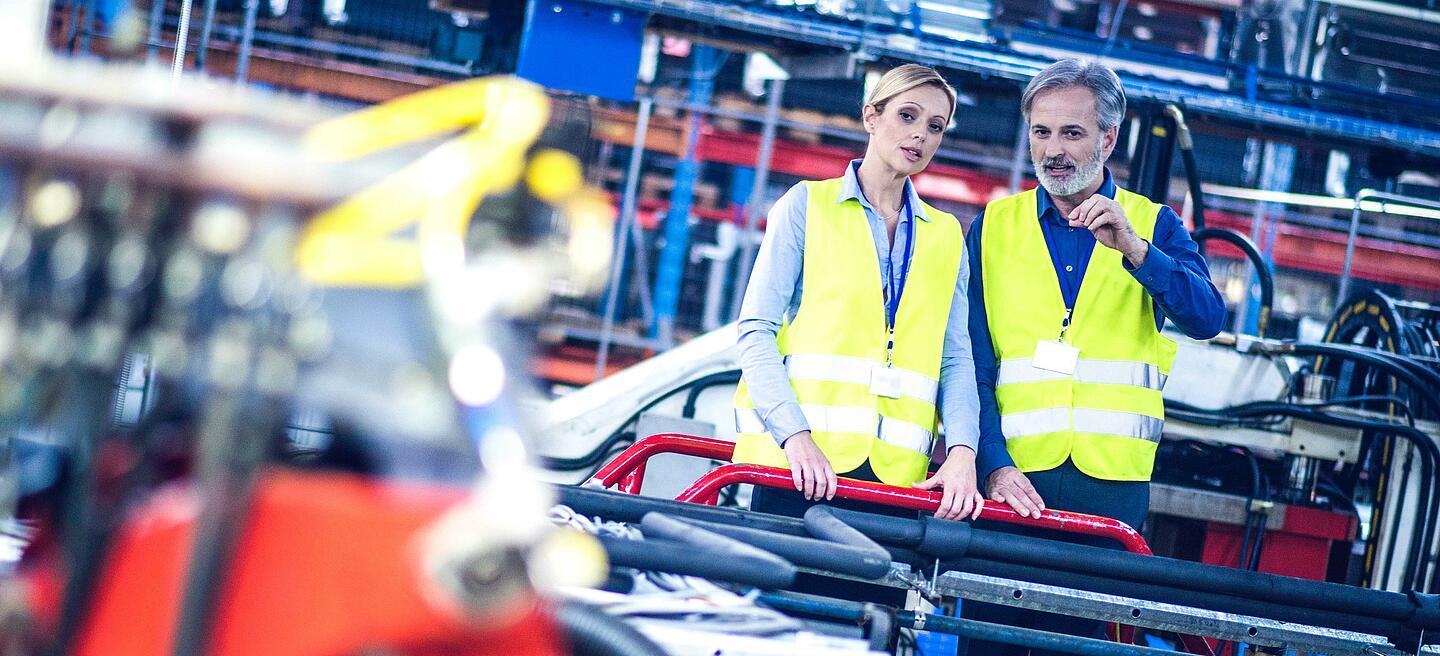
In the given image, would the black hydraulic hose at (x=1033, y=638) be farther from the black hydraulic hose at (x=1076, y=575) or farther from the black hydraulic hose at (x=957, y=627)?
the black hydraulic hose at (x=1076, y=575)

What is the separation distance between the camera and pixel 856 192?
287cm

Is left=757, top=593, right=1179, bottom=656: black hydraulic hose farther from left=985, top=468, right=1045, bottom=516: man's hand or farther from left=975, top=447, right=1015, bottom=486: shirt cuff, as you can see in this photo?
left=975, top=447, right=1015, bottom=486: shirt cuff

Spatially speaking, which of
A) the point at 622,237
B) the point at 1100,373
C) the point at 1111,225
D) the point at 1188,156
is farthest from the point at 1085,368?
the point at 622,237

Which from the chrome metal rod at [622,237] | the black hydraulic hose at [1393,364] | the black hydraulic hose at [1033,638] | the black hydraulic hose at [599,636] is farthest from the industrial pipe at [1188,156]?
the chrome metal rod at [622,237]

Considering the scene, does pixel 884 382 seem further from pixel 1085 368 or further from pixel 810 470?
pixel 1085 368

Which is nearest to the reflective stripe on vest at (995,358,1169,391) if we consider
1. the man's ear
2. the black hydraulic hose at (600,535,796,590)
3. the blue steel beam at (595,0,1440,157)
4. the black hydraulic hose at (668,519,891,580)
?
the man's ear

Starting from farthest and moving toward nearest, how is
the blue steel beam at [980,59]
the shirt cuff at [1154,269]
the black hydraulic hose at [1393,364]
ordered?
the blue steel beam at [980,59] < the black hydraulic hose at [1393,364] < the shirt cuff at [1154,269]

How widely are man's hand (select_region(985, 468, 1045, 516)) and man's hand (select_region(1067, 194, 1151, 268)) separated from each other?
A: 556 millimetres

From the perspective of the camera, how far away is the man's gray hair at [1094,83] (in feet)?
9.61

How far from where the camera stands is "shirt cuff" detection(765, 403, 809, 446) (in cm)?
268

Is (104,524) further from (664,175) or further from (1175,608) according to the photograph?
(664,175)

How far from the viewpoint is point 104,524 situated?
119 cm

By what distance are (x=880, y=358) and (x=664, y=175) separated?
262 inches

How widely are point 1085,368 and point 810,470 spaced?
80 cm
